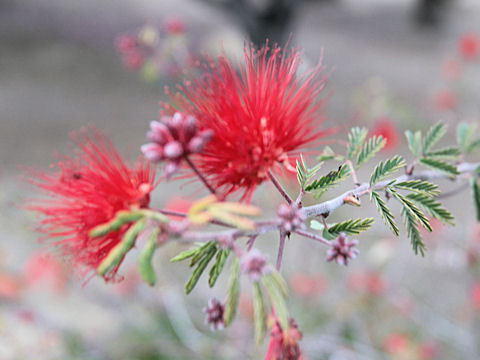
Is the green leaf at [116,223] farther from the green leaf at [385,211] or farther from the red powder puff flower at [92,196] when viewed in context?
the green leaf at [385,211]

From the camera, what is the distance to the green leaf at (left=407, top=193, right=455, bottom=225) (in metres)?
0.46

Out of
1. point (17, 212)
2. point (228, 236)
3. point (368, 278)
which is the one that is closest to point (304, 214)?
point (228, 236)

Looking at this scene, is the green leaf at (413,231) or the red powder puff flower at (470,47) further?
the red powder puff flower at (470,47)

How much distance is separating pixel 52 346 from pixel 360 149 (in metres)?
1.46

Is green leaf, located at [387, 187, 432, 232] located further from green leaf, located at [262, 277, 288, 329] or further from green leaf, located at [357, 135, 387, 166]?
green leaf, located at [262, 277, 288, 329]

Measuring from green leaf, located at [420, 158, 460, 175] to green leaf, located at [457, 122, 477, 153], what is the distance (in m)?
0.08

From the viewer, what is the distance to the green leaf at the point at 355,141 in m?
0.56

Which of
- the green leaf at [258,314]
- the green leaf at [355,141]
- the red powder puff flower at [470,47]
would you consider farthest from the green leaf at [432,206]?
the red powder puff flower at [470,47]

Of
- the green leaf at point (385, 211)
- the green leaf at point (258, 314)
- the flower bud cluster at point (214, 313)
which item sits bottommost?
the flower bud cluster at point (214, 313)

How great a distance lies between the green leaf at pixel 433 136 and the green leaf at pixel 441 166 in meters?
0.03

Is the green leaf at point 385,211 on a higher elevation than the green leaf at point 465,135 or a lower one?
lower

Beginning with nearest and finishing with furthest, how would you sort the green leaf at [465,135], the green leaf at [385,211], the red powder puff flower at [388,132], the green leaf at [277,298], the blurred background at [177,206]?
the green leaf at [277,298]
the green leaf at [385,211]
the green leaf at [465,135]
the red powder puff flower at [388,132]
the blurred background at [177,206]

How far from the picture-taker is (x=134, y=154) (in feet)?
12.9

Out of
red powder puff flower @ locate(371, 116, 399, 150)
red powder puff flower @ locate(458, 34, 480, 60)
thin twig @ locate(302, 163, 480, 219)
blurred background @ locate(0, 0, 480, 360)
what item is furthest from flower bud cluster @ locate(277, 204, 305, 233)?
red powder puff flower @ locate(458, 34, 480, 60)
